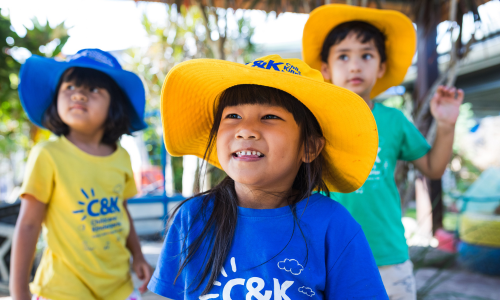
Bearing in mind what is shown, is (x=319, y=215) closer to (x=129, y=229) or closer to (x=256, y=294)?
(x=256, y=294)

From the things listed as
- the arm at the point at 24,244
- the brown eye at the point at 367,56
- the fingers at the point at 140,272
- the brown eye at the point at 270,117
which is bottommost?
the fingers at the point at 140,272

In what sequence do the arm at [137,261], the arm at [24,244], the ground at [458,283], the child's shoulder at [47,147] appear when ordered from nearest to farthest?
1. the arm at [24,244]
2. the child's shoulder at [47,147]
3. the arm at [137,261]
4. the ground at [458,283]

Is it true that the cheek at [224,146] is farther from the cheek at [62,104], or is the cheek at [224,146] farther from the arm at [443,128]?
the arm at [443,128]

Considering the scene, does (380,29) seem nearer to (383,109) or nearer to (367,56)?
(367,56)

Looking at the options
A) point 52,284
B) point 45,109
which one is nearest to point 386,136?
point 52,284

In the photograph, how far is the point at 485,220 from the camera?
380cm

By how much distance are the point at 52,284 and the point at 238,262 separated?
0.89 meters

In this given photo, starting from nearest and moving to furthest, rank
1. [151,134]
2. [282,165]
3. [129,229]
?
1. [282,165]
2. [129,229]
3. [151,134]

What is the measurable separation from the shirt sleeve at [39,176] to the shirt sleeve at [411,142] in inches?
60.8

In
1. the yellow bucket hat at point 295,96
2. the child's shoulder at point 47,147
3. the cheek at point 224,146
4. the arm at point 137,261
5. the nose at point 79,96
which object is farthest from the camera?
the arm at point 137,261

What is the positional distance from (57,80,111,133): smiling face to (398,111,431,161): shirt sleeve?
140cm

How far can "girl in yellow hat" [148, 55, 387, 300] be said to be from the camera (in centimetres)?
98

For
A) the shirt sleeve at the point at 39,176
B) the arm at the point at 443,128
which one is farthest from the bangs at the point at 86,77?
the arm at the point at 443,128

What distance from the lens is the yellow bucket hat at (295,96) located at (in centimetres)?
102
